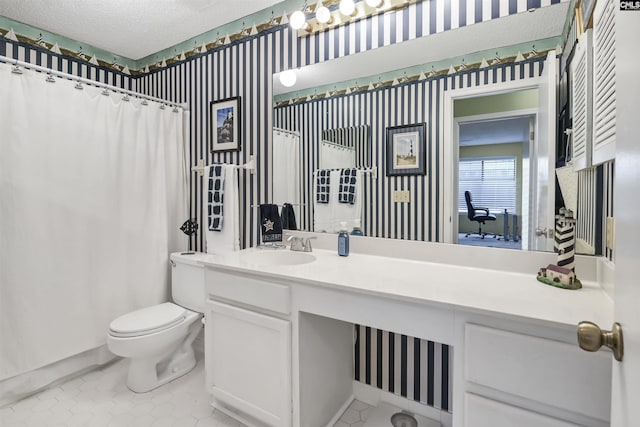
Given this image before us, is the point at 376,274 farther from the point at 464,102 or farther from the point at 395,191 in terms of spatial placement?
the point at 464,102

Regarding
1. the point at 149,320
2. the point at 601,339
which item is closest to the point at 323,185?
the point at 149,320

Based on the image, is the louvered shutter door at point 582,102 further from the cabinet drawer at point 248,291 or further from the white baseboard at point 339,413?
the white baseboard at point 339,413

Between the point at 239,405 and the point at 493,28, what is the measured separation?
83.6 inches

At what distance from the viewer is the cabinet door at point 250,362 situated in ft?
4.81

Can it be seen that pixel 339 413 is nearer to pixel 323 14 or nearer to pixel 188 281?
pixel 188 281

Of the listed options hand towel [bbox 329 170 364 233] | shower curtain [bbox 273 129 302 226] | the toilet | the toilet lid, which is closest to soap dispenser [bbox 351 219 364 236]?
hand towel [bbox 329 170 364 233]

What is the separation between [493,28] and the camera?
1519 mm

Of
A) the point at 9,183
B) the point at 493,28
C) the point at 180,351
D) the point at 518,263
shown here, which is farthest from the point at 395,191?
the point at 9,183

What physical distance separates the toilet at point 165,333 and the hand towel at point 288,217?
0.64 metres

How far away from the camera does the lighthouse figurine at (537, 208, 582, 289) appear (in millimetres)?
1217

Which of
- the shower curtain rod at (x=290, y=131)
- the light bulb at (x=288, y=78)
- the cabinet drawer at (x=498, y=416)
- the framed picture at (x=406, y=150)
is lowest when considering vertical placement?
the cabinet drawer at (x=498, y=416)

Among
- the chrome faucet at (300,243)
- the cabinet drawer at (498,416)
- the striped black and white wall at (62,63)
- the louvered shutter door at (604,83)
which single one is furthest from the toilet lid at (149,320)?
the louvered shutter door at (604,83)

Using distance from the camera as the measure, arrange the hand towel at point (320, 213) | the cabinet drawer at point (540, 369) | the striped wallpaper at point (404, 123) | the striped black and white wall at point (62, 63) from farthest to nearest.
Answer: the striped black and white wall at point (62, 63)
the hand towel at point (320, 213)
the striped wallpaper at point (404, 123)
the cabinet drawer at point (540, 369)

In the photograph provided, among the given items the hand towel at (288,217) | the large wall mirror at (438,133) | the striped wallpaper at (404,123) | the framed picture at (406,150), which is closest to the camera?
the large wall mirror at (438,133)
